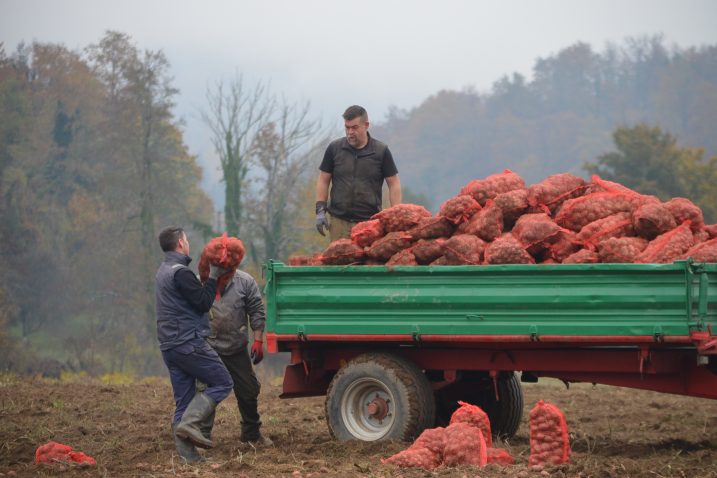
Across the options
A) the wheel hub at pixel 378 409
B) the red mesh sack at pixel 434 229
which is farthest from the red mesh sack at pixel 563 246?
the wheel hub at pixel 378 409

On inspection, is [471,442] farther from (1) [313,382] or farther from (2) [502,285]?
(1) [313,382]

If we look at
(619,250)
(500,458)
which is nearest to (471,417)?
(500,458)

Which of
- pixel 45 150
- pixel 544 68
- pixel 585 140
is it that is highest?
pixel 544 68

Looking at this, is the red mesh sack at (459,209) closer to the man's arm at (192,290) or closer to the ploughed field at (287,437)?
the ploughed field at (287,437)

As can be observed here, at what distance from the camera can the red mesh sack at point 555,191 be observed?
854cm

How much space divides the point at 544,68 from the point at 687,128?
26.3m

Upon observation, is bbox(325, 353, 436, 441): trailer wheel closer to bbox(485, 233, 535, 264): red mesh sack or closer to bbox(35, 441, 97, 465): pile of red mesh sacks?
bbox(485, 233, 535, 264): red mesh sack

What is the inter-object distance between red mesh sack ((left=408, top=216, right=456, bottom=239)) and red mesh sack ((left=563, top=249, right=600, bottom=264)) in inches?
40.8

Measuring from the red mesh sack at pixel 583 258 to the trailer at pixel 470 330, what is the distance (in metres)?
0.25

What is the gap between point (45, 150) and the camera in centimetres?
4622

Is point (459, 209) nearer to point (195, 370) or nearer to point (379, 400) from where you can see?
point (379, 400)

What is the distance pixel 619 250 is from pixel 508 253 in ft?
2.42

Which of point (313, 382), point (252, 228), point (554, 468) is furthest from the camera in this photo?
point (252, 228)

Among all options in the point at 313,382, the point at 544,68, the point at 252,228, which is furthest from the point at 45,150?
the point at 544,68
